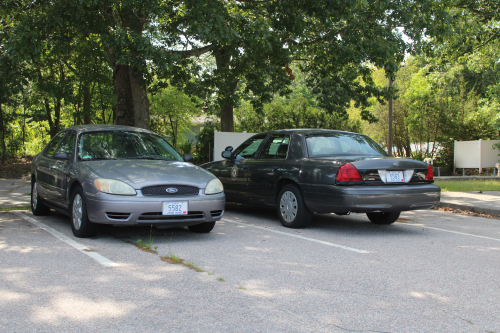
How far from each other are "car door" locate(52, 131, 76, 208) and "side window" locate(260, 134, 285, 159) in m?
3.18

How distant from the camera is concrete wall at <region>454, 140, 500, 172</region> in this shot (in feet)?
84.3

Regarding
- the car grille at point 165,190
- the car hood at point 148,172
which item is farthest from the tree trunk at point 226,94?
the car grille at point 165,190

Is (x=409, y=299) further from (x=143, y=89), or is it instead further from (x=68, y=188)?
(x=143, y=89)

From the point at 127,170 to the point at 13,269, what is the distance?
2029mm

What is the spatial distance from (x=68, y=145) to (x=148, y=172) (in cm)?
193

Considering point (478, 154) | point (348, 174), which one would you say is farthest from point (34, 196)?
point (478, 154)

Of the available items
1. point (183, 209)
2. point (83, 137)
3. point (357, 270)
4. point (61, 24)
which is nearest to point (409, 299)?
point (357, 270)

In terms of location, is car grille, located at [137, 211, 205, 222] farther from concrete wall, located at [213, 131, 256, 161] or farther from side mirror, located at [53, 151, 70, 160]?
concrete wall, located at [213, 131, 256, 161]

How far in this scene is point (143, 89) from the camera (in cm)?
1404

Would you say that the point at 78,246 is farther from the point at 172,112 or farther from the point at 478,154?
the point at 172,112

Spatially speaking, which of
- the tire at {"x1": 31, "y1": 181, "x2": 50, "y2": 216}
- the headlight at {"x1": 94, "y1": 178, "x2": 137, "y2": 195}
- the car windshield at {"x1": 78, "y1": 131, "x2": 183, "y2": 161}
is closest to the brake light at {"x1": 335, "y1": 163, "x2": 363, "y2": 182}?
the car windshield at {"x1": 78, "y1": 131, "x2": 183, "y2": 161}

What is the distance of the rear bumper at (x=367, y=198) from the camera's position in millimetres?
7016

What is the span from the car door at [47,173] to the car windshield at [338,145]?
4.03 m

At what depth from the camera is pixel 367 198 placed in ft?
23.1
